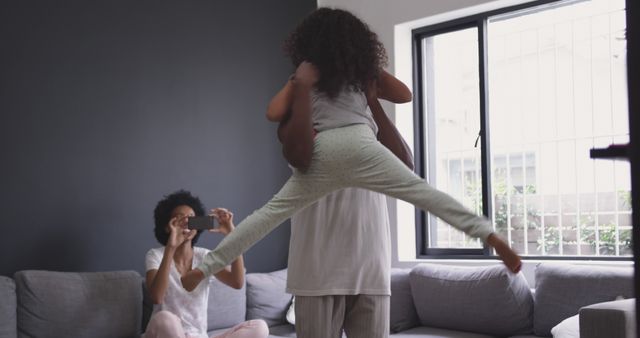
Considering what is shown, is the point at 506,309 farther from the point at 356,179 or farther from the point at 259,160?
the point at 356,179

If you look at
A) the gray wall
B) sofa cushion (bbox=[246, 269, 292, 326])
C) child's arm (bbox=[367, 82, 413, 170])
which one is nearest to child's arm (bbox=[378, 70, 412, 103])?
child's arm (bbox=[367, 82, 413, 170])

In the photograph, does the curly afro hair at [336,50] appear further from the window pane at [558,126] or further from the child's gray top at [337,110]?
the window pane at [558,126]

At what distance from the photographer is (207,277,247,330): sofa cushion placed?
3.77 metres

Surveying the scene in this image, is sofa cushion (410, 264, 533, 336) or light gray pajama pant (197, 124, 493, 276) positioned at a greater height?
light gray pajama pant (197, 124, 493, 276)

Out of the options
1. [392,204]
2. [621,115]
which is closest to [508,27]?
[621,115]

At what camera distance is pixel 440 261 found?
4543 millimetres

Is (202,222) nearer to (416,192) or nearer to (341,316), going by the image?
(341,316)

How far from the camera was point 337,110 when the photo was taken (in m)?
1.84

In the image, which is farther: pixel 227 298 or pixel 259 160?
pixel 259 160

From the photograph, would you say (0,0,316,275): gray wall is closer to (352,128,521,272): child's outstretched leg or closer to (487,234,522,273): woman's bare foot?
(352,128,521,272): child's outstretched leg

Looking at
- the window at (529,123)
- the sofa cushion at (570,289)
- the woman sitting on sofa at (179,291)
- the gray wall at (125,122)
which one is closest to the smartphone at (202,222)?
the woman sitting on sofa at (179,291)

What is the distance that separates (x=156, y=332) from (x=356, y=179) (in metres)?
1.63

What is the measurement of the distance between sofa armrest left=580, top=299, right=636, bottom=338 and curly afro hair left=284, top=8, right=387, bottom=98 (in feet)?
4.66

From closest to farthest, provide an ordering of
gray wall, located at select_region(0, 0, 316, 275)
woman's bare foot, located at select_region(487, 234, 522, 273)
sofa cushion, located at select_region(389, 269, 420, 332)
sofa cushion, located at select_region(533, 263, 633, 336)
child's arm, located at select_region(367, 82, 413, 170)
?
woman's bare foot, located at select_region(487, 234, 522, 273), child's arm, located at select_region(367, 82, 413, 170), sofa cushion, located at select_region(533, 263, 633, 336), gray wall, located at select_region(0, 0, 316, 275), sofa cushion, located at select_region(389, 269, 420, 332)
